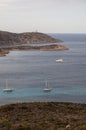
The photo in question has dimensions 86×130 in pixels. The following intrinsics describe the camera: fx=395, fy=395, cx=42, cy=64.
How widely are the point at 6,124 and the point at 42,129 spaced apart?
2.58 m

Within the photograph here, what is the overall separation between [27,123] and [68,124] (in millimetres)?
2647

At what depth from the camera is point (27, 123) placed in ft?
83.9

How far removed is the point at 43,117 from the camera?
28.2 m

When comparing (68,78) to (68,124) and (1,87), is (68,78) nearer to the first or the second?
(1,87)

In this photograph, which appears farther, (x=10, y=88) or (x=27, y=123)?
(x=10, y=88)

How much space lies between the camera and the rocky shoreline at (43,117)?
2444 centimetres

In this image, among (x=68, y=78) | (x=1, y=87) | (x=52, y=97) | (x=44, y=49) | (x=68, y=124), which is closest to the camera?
(x=68, y=124)

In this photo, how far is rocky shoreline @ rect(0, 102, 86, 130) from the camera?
80.2 feet

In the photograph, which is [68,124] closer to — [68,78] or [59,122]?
[59,122]

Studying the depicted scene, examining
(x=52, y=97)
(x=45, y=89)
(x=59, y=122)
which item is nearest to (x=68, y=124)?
(x=59, y=122)

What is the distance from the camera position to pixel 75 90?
65.6 m

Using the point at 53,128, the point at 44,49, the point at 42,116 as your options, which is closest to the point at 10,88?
the point at 42,116

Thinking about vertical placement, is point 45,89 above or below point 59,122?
below

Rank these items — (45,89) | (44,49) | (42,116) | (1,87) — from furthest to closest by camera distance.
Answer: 1. (44,49)
2. (1,87)
3. (45,89)
4. (42,116)
